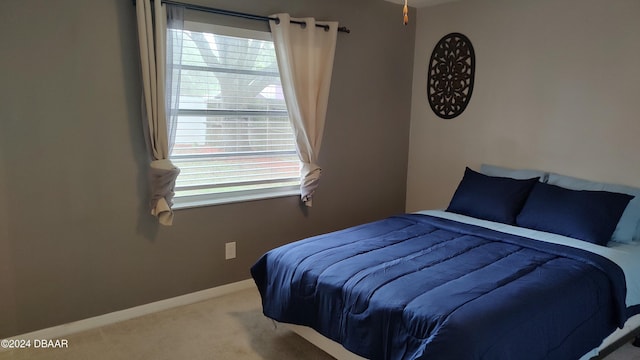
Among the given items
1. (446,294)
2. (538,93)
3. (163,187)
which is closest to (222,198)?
(163,187)

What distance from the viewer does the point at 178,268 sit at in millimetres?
3031

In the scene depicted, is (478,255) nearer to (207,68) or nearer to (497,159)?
(497,159)

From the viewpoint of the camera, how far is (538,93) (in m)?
3.34

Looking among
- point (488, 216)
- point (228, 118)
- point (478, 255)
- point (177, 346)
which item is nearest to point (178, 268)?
point (177, 346)

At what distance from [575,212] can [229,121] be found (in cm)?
234

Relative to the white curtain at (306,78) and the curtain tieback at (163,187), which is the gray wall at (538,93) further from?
the curtain tieback at (163,187)

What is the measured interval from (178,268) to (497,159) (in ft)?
8.52

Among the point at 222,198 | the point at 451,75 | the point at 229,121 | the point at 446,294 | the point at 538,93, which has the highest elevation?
the point at 451,75

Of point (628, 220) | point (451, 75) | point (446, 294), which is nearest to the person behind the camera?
point (446, 294)

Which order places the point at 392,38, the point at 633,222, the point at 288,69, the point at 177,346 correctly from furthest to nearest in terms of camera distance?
the point at 392,38 < the point at 288,69 < the point at 633,222 < the point at 177,346

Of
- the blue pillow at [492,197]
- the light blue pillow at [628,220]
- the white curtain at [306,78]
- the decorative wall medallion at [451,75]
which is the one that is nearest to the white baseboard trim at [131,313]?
the white curtain at [306,78]

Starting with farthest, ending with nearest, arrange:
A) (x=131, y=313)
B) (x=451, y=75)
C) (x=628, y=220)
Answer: (x=451, y=75), (x=131, y=313), (x=628, y=220)

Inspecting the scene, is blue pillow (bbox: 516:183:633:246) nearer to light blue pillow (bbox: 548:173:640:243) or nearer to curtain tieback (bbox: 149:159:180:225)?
light blue pillow (bbox: 548:173:640:243)

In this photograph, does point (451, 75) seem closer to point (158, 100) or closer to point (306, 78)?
point (306, 78)
